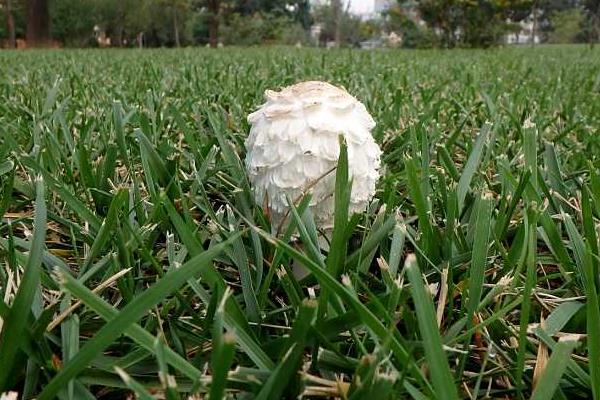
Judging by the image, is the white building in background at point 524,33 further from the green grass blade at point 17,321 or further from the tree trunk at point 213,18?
the green grass blade at point 17,321

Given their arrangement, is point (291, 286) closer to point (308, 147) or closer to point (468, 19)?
point (308, 147)

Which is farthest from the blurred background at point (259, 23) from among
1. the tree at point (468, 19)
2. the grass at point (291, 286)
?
the grass at point (291, 286)

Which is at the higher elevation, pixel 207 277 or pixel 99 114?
pixel 99 114

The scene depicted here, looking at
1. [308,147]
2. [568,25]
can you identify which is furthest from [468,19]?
[568,25]

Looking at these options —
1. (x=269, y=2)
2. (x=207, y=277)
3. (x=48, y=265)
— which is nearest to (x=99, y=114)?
(x=48, y=265)

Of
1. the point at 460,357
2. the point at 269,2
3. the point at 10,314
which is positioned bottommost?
the point at 460,357

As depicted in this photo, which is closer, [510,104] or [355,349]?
[355,349]

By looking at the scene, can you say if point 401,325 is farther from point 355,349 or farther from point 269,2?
point 269,2

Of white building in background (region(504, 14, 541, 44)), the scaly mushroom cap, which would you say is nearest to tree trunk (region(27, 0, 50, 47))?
white building in background (region(504, 14, 541, 44))
